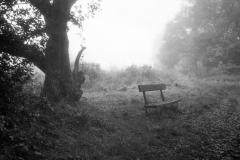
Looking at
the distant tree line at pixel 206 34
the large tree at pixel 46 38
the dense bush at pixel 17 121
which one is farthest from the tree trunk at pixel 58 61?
the distant tree line at pixel 206 34

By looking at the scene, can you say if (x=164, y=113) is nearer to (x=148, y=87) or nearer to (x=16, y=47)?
(x=148, y=87)

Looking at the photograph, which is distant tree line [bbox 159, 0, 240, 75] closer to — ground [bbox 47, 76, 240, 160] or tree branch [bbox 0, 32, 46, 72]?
ground [bbox 47, 76, 240, 160]

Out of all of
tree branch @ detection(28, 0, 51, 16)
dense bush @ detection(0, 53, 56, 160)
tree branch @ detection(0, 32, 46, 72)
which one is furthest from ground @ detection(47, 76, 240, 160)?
tree branch @ detection(28, 0, 51, 16)

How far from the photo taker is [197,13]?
3891 centimetres

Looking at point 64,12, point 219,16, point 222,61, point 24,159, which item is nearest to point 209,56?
point 222,61

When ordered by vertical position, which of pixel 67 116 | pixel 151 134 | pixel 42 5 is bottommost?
pixel 151 134

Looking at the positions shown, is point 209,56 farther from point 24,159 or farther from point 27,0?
point 24,159

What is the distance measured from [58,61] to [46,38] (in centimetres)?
168

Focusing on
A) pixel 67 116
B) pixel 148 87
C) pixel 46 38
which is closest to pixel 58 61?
pixel 46 38

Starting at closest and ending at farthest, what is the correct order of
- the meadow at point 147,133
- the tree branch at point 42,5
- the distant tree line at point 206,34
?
the meadow at point 147,133
the tree branch at point 42,5
the distant tree line at point 206,34

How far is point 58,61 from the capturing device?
11992 millimetres

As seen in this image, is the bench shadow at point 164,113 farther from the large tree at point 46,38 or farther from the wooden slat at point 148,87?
the large tree at point 46,38

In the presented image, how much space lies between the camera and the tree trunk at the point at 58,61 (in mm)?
11163

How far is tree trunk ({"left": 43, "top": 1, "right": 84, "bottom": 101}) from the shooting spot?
1116 cm
